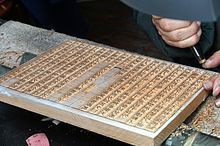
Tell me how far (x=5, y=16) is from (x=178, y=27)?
1134 mm

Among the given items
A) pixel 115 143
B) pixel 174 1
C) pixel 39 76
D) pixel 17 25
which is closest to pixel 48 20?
pixel 17 25

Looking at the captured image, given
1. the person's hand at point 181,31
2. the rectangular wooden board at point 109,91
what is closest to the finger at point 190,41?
the person's hand at point 181,31

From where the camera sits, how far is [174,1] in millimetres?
340

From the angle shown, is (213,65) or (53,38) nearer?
(213,65)

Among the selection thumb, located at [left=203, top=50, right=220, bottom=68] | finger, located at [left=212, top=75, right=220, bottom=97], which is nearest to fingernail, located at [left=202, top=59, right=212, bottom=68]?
thumb, located at [left=203, top=50, right=220, bottom=68]

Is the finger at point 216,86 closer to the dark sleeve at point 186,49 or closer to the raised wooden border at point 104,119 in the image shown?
the raised wooden border at point 104,119

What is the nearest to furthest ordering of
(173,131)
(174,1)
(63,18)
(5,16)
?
1. (174,1)
2. (173,131)
3. (5,16)
4. (63,18)

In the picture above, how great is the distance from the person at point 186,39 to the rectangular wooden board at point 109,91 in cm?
8

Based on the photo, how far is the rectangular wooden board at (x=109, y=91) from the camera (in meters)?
0.74


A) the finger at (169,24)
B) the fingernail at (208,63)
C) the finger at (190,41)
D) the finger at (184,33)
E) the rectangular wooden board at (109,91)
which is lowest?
the fingernail at (208,63)

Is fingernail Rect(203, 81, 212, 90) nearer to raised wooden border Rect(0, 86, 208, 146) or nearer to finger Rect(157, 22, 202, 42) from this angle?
raised wooden border Rect(0, 86, 208, 146)

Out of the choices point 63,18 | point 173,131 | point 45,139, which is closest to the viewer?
point 173,131

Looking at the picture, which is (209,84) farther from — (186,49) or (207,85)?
(186,49)

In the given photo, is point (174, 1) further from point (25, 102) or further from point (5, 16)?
point (5, 16)
